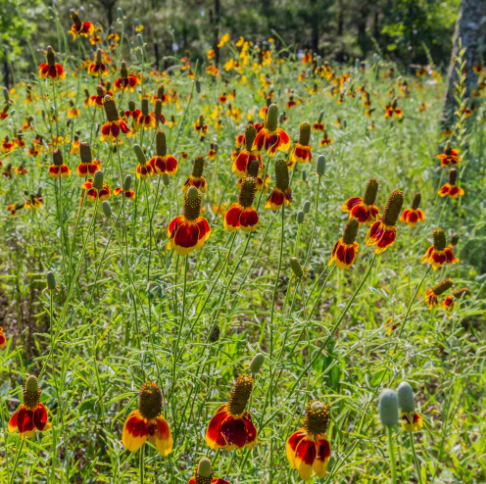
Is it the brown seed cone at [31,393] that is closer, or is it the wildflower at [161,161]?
the brown seed cone at [31,393]

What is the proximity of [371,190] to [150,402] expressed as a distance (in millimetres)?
1019

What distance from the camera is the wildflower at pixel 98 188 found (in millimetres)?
1546

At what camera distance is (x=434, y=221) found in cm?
379

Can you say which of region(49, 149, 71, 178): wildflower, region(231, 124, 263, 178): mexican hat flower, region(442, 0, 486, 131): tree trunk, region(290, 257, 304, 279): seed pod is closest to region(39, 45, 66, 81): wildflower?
region(49, 149, 71, 178): wildflower

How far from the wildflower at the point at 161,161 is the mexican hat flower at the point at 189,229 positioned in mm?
684

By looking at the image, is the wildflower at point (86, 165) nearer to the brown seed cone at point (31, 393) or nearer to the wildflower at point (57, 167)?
the wildflower at point (57, 167)

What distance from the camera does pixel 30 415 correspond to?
1.17m

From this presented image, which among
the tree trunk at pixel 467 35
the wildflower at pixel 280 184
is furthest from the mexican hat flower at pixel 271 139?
the tree trunk at pixel 467 35

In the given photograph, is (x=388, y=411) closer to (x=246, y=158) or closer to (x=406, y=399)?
(x=406, y=399)

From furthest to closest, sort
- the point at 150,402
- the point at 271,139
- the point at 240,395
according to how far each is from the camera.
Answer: the point at 271,139 < the point at 240,395 < the point at 150,402

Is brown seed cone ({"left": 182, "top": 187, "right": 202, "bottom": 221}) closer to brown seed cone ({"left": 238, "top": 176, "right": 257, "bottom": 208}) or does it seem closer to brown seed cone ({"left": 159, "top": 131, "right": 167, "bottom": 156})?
brown seed cone ({"left": 238, "top": 176, "right": 257, "bottom": 208})

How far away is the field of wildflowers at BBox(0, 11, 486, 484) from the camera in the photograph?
1263mm

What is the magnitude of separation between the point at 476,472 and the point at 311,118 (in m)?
3.84

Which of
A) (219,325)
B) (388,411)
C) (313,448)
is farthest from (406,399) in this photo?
(219,325)
